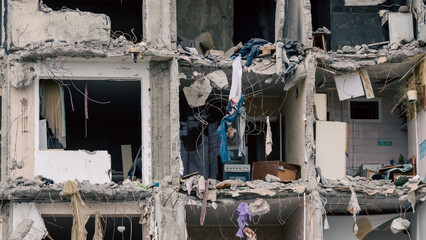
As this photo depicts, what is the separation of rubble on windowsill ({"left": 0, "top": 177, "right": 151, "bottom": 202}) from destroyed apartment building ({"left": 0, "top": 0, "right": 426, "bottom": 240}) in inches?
1.5

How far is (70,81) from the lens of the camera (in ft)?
97.3

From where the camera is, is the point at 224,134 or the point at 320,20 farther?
the point at 320,20

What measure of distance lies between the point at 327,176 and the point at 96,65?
6534 mm

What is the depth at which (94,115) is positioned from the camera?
113 ft

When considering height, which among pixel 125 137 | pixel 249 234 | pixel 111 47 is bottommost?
pixel 249 234

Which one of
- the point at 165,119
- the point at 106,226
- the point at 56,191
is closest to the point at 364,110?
the point at 165,119

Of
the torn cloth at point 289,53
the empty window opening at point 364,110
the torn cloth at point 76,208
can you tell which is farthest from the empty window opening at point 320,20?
the torn cloth at point 76,208

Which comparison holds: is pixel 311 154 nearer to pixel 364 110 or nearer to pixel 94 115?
pixel 364 110

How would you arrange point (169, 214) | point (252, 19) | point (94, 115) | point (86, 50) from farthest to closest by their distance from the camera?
point (94, 115), point (252, 19), point (86, 50), point (169, 214)

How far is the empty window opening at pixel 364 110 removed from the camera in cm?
3222

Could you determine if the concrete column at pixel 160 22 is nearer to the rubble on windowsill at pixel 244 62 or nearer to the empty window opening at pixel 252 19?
the rubble on windowsill at pixel 244 62

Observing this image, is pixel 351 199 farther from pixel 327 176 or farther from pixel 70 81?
pixel 70 81

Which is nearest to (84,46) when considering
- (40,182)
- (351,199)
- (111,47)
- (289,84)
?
(111,47)

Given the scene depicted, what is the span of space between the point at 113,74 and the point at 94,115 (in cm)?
611
